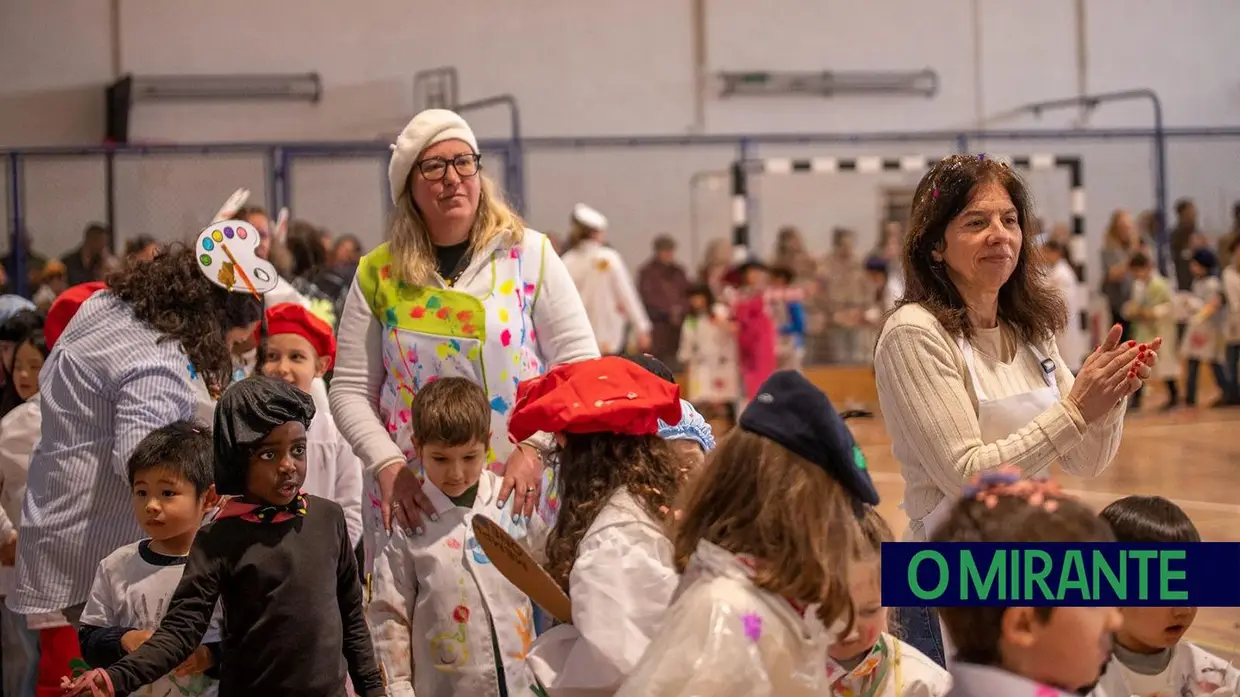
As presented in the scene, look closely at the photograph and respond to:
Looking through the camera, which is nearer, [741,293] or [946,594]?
[946,594]

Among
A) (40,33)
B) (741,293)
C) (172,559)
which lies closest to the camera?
(172,559)

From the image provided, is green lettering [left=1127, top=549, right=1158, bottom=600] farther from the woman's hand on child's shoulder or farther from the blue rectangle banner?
the woman's hand on child's shoulder

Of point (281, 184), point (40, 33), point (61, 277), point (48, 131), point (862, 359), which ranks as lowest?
point (862, 359)

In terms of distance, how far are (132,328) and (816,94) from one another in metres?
14.0

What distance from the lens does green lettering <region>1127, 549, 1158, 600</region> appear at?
6.47 feet

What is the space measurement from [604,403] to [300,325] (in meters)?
1.86

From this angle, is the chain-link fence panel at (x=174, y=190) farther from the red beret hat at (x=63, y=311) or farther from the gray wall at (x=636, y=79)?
the red beret hat at (x=63, y=311)

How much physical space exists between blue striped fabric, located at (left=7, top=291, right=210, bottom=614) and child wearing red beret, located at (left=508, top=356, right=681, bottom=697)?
2.89 feet

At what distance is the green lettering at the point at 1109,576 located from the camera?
192 centimetres

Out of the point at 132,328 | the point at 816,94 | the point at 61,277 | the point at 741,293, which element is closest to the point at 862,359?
the point at 741,293

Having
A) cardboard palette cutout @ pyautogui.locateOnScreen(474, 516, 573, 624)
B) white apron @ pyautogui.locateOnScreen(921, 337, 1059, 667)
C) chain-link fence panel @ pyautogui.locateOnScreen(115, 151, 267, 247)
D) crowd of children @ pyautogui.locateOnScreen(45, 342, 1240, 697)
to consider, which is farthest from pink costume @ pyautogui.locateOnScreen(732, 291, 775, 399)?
cardboard palette cutout @ pyautogui.locateOnScreen(474, 516, 573, 624)

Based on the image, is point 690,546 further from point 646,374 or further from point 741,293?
point 741,293

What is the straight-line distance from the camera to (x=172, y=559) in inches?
120

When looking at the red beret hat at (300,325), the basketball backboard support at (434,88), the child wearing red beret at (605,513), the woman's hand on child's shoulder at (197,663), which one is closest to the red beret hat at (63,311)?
the red beret hat at (300,325)
